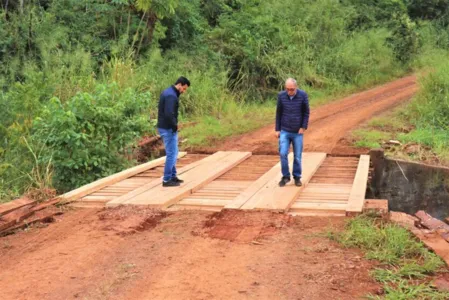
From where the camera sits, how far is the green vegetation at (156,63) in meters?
9.13

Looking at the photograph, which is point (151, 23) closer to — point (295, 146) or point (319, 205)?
point (295, 146)

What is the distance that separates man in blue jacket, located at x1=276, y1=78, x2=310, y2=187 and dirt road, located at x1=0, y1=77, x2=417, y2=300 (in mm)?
1633

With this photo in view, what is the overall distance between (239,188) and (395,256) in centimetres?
338

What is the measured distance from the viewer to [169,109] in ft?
25.4

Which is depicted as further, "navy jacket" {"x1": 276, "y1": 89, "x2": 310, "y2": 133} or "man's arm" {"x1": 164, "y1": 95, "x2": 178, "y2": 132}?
"navy jacket" {"x1": 276, "y1": 89, "x2": 310, "y2": 133}

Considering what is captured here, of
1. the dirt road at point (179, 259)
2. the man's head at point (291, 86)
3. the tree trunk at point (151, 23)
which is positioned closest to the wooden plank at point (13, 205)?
the dirt road at point (179, 259)

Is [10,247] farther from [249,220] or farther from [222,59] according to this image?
[222,59]

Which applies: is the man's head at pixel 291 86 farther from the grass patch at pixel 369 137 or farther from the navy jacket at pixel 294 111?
the grass patch at pixel 369 137

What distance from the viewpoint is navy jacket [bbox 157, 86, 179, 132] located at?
773 cm

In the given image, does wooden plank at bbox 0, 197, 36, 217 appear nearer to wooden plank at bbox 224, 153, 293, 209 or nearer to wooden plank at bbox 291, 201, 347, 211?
wooden plank at bbox 224, 153, 293, 209

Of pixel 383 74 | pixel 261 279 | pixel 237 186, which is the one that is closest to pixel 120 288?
pixel 261 279

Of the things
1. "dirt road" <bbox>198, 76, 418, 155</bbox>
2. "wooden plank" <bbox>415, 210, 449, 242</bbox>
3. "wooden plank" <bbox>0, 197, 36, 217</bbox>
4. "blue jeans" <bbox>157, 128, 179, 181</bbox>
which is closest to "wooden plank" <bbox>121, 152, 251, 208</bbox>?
"blue jeans" <bbox>157, 128, 179, 181</bbox>

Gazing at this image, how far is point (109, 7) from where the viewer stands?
16.5 metres

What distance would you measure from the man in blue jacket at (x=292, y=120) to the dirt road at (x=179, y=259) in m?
1.63
